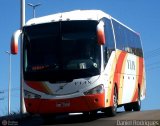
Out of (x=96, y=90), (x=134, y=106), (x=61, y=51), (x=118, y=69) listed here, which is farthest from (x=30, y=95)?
(x=134, y=106)

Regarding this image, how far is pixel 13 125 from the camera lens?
20281 millimetres

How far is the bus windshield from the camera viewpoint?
766 inches

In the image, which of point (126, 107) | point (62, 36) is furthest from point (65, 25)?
point (126, 107)

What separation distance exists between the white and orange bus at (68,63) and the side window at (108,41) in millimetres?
27

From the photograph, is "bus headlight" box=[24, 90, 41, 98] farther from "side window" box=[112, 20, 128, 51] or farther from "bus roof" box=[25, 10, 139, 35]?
"side window" box=[112, 20, 128, 51]

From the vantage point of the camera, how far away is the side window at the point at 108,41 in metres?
20.3

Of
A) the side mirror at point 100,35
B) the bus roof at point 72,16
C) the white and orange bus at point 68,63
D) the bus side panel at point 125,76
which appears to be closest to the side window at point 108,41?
the white and orange bus at point 68,63

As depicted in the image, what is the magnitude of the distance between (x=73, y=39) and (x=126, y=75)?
5.39m

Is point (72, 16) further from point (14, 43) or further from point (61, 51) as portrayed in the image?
point (14, 43)

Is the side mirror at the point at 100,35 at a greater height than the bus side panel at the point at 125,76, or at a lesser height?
greater

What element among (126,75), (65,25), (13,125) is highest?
(65,25)

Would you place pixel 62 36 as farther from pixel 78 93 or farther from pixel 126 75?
pixel 126 75

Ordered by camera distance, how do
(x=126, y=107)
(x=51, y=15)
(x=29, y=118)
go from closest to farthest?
(x=51, y=15) < (x=29, y=118) < (x=126, y=107)

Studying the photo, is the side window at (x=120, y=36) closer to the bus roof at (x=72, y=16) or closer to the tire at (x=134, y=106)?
the bus roof at (x=72, y=16)
